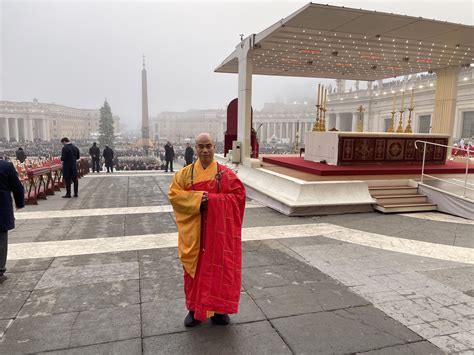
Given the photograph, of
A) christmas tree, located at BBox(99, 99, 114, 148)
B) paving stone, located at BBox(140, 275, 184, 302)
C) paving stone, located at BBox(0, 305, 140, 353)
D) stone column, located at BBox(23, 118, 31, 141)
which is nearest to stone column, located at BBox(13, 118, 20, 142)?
stone column, located at BBox(23, 118, 31, 141)

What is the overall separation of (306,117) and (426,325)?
80.0m

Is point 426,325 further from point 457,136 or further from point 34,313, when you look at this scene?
point 457,136

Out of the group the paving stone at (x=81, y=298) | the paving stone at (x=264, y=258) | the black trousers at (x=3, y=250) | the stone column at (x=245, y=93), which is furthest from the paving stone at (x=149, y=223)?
the stone column at (x=245, y=93)

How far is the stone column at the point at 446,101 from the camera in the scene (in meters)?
13.3

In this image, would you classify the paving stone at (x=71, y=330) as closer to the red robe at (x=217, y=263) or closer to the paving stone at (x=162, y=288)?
the paving stone at (x=162, y=288)

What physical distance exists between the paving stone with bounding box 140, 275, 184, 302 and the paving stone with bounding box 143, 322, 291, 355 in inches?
27.7

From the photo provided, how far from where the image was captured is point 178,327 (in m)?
2.90

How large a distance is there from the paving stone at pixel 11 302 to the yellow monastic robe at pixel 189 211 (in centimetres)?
173

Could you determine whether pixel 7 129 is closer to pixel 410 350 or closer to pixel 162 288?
pixel 162 288

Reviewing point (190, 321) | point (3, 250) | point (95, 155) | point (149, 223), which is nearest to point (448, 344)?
point (190, 321)

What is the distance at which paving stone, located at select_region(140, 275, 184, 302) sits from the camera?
11.3 feet

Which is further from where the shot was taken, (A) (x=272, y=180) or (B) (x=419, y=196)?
(A) (x=272, y=180)

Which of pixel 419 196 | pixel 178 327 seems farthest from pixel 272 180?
pixel 178 327

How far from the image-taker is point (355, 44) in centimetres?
1152
